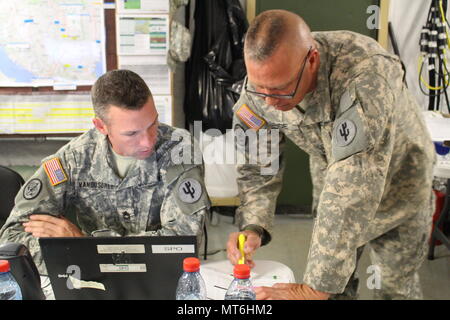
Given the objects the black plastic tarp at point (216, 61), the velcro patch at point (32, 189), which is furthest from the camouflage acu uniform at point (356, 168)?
the black plastic tarp at point (216, 61)


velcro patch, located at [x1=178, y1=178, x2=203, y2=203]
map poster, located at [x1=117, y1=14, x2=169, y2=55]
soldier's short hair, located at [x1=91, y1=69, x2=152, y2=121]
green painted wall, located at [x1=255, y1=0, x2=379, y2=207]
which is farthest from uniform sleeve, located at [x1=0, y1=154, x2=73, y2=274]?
green painted wall, located at [x1=255, y1=0, x2=379, y2=207]

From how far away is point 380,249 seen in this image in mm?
1757

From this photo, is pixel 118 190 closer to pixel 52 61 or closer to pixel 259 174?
pixel 259 174

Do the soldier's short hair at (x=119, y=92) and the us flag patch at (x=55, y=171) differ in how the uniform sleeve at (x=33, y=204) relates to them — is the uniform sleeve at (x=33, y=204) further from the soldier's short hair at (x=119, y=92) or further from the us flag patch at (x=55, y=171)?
the soldier's short hair at (x=119, y=92)

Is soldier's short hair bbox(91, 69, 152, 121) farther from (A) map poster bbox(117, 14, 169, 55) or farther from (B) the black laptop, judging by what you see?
(A) map poster bbox(117, 14, 169, 55)

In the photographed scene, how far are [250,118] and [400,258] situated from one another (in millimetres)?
735

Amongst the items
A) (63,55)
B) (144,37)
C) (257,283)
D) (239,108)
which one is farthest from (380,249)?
(63,55)

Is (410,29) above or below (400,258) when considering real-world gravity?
above

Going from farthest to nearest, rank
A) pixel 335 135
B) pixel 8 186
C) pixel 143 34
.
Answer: pixel 143 34
pixel 8 186
pixel 335 135

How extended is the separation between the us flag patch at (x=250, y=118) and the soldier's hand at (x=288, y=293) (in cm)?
53

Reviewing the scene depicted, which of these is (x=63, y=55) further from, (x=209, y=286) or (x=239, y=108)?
(x=209, y=286)

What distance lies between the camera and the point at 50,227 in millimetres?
1489

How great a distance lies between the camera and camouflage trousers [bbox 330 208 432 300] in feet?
5.47

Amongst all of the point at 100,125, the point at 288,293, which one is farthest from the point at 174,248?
the point at 100,125
